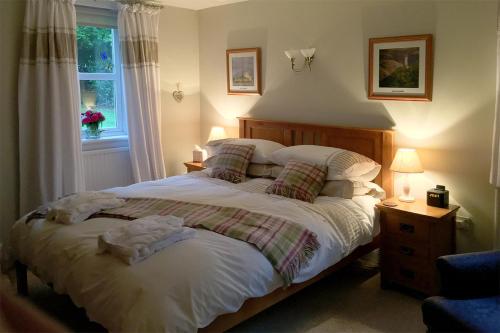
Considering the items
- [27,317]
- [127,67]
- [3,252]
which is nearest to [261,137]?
[127,67]

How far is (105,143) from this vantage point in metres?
4.42

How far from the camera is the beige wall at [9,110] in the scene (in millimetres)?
3668

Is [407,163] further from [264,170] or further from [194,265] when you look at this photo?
[194,265]

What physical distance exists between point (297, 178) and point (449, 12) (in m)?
1.55

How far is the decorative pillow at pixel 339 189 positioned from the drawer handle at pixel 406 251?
0.50 meters

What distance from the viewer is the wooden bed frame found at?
2465 millimetres

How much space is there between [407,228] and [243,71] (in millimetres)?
2311

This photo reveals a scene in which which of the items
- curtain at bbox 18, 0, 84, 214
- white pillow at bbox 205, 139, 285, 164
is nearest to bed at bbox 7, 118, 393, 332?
white pillow at bbox 205, 139, 285, 164

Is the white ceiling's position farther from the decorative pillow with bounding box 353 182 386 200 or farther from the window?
the decorative pillow with bounding box 353 182 386 200

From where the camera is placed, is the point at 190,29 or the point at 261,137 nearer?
the point at 261,137

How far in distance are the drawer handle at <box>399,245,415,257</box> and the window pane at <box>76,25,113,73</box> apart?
126 inches

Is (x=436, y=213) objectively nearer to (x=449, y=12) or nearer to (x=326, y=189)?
(x=326, y=189)

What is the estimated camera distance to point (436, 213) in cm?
298

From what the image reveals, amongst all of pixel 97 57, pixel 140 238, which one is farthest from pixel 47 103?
pixel 140 238
